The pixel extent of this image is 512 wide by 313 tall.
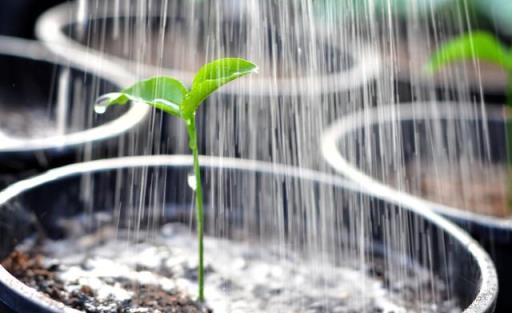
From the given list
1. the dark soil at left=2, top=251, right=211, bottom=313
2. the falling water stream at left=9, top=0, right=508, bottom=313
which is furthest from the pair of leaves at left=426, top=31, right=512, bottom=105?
the dark soil at left=2, top=251, right=211, bottom=313

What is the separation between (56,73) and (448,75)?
64.2 inches

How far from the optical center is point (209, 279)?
118cm

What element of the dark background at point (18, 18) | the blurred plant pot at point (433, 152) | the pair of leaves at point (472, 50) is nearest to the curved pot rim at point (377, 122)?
the blurred plant pot at point (433, 152)

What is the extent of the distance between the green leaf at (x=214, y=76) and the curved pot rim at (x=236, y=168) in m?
0.30

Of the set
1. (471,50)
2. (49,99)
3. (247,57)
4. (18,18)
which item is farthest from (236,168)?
(18,18)

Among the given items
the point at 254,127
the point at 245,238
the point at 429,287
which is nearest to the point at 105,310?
the point at 245,238

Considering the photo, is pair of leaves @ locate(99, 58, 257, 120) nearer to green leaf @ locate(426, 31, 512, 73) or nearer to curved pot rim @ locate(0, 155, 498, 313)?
curved pot rim @ locate(0, 155, 498, 313)

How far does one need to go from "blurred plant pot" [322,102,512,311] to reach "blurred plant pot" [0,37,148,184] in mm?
469

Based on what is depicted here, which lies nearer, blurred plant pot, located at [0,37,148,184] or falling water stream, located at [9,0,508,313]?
falling water stream, located at [9,0,508,313]

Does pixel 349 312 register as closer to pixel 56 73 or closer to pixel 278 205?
pixel 278 205

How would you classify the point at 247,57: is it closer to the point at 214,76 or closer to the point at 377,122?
the point at 377,122

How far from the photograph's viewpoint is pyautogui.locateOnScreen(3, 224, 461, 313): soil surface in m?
1.04

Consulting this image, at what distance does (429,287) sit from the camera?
1.19 m

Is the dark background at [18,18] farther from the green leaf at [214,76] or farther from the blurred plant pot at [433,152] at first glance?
the green leaf at [214,76]
